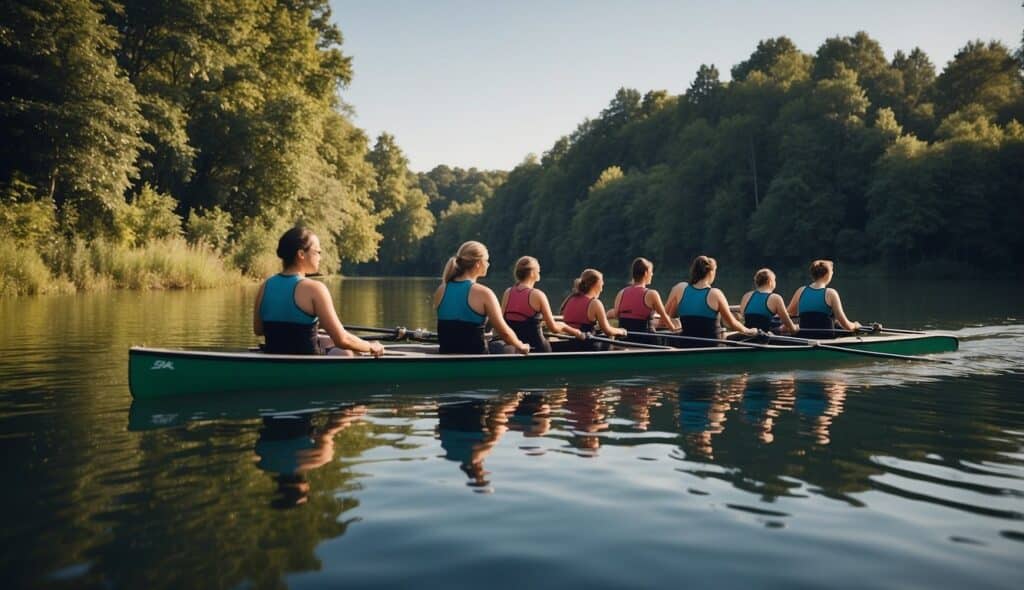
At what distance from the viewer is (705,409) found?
7289 millimetres

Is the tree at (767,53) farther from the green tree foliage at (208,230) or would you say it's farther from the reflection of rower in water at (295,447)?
the reflection of rower in water at (295,447)

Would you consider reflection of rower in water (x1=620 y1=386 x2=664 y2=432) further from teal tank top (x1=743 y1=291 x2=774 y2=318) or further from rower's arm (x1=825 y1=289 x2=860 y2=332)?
rower's arm (x1=825 y1=289 x2=860 y2=332)

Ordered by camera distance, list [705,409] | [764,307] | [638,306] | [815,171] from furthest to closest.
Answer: [815,171] < [764,307] < [638,306] < [705,409]

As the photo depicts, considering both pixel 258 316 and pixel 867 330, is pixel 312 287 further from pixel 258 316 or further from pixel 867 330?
pixel 867 330

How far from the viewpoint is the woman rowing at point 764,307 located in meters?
11.3

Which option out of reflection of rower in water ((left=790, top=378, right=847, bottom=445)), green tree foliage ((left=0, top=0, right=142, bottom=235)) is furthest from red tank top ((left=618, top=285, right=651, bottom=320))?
green tree foliage ((left=0, top=0, right=142, bottom=235))

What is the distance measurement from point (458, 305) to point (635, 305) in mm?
3674

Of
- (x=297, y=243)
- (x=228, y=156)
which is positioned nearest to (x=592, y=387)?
(x=297, y=243)

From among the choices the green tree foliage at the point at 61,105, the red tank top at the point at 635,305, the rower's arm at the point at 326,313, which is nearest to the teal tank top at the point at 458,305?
the rower's arm at the point at 326,313

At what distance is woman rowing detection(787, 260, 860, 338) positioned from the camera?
38.3 ft

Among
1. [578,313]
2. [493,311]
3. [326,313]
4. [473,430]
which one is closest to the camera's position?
[473,430]

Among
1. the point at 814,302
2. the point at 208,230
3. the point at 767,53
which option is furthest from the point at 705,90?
the point at 814,302

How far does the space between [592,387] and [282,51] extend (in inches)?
1199

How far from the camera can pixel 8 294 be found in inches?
757
